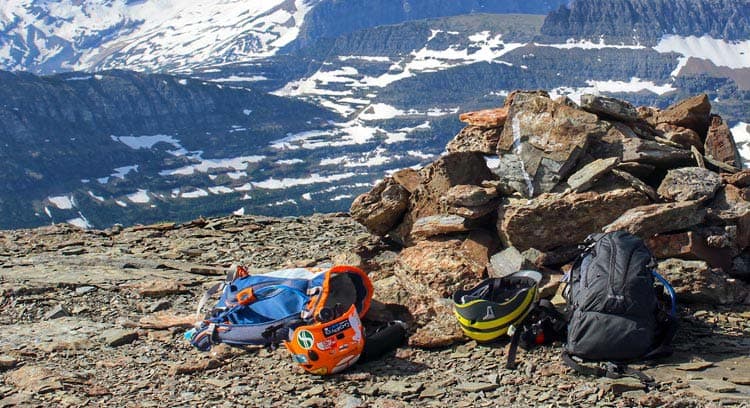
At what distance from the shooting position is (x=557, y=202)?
1587 cm

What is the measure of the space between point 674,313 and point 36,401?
10.5 m

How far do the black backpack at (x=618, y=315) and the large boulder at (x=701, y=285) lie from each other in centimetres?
137

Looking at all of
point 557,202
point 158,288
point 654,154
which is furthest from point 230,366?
point 654,154

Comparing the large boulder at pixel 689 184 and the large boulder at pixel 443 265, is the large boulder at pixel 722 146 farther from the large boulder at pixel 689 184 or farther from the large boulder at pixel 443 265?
the large boulder at pixel 443 265

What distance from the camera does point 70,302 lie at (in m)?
17.7

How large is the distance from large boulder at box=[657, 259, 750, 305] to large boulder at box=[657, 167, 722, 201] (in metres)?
1.59

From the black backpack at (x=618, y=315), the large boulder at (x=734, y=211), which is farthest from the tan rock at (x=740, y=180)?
the black backpack at (x=618, y=315)

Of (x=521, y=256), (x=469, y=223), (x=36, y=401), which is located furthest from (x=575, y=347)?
(x=36, y=401)

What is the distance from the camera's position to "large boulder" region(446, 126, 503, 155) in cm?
1867

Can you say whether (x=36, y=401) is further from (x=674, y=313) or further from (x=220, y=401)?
(x=674, y=313)

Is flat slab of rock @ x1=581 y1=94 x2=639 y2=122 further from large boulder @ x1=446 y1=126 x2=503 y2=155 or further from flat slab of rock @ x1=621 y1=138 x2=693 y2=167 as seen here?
large boulder @ x1=446 y1=126 x2=503 y2=155

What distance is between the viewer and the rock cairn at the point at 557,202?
49.1ft

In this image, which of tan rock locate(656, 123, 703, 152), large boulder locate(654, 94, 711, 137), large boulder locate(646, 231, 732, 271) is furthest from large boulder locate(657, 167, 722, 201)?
large boulder locate(654, 94, 711, 137)

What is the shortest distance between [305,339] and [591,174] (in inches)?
280
